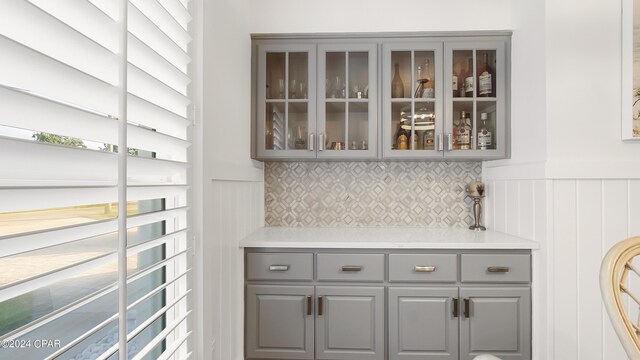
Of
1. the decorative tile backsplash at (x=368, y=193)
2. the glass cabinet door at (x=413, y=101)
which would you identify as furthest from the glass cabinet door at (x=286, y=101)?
the glass cabinet door at (x=413, y=101)

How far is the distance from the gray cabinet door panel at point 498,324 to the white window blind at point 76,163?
63.6 inches

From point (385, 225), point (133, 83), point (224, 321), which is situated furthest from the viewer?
point (385, 225)

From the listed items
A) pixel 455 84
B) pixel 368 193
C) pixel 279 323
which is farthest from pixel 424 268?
pixel 455 84

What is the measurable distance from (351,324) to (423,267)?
0.53 meters

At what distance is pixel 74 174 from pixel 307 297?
60.0 inches

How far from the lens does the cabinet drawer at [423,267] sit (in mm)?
1903

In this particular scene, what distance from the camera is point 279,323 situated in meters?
1.94

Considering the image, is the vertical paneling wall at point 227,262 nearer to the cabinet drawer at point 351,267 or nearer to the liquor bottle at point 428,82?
the cabinet drawer at point 351,267

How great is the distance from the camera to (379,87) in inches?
88.9

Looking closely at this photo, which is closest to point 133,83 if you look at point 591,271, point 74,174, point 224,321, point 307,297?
point 74,174

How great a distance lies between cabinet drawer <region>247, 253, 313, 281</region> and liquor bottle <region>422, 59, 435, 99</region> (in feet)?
4.36

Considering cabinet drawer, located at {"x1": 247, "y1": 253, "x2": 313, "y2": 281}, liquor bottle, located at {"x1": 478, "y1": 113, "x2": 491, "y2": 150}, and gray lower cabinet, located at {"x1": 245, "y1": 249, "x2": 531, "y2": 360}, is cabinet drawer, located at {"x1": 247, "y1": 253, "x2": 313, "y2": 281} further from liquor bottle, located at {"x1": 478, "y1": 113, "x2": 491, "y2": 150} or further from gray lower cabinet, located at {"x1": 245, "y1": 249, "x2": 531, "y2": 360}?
liquor bottle, located at {"x1": 478, "y1": 113, "x2": 491, "y2": 150}

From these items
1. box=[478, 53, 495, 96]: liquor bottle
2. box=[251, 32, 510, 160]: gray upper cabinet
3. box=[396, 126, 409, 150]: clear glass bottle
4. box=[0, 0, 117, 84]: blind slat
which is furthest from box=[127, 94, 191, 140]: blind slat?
box=[478, 53, 495, 96]: liquor bottle

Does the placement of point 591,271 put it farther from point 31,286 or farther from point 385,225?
point 31,286
